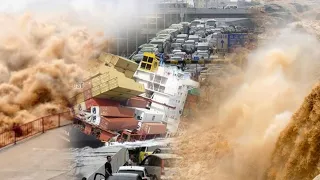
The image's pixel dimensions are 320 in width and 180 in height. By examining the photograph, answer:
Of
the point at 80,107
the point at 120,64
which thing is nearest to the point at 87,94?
the point at 80,107

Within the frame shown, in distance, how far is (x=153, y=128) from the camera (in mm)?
22562

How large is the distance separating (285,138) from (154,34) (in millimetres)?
27349

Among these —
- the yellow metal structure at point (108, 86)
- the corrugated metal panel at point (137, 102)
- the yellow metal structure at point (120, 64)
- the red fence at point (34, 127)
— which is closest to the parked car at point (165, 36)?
the yellow metal structure at point (120, 64)

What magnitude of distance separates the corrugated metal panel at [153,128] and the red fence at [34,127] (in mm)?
3287

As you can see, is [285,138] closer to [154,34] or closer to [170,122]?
[170,122]

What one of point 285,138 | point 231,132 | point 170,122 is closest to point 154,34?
point 170,122

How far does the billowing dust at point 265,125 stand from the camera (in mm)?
11914

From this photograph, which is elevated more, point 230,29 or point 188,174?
point 230,29

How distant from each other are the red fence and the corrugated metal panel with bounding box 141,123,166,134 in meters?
3.29

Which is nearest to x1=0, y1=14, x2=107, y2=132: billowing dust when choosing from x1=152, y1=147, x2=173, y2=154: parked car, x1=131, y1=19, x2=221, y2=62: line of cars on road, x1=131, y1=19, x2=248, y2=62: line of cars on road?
x1=152, y1=147, x2=173, y2=154: parked car

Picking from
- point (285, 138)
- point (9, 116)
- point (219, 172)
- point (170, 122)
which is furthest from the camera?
point (170, 122)

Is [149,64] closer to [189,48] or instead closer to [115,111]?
[115,111]

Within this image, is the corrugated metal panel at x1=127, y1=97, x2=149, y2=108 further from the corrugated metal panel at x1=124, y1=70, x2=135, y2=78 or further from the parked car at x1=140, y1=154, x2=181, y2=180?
the parked car at x1=140, y1=154, x2=181, y2=180

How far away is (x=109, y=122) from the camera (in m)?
20.9
